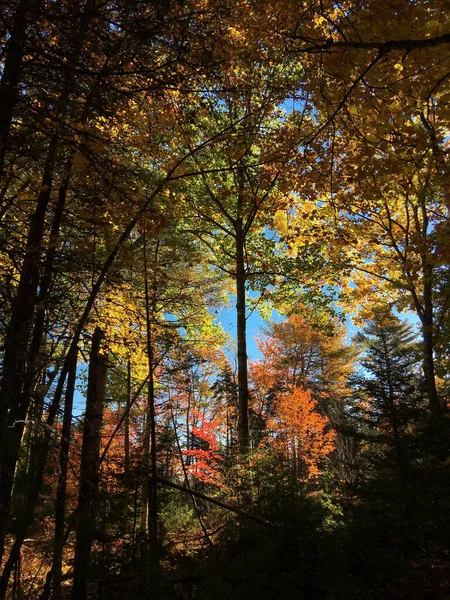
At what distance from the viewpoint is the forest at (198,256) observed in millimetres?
2502

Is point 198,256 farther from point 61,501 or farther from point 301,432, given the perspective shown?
point 301,432

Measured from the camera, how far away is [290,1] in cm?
310

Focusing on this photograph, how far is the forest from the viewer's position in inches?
98.5

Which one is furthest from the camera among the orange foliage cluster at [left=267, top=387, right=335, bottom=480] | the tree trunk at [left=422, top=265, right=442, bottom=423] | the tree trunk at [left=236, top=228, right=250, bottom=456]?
the orange foliage cluster at [left=267, top=387, right=335, bottom=480]

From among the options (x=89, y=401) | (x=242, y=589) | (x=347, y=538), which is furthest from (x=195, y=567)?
(x=89, y=401)

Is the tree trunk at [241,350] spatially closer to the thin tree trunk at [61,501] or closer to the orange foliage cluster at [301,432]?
the thin tree trunk at [61,501]

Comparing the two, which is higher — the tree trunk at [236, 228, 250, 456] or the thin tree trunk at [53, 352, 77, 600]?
the tree trunk at [236, 228, 250, 456]

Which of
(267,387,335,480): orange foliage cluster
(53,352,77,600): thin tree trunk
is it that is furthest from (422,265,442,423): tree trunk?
(267,387,335,480): orange foliage cluster

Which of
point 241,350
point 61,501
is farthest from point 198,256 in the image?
point 61,501

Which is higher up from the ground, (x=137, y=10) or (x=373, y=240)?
(x=373, y=240)

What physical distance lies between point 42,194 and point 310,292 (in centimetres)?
718

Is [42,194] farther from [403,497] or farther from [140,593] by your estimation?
[403,497]

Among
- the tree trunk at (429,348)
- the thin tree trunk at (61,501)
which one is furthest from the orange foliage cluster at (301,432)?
the thin tree trunk at (61,501)

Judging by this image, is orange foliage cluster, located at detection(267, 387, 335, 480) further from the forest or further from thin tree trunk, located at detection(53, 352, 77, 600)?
thin tree trunk, located at detection(53, 352, 77, 600)
